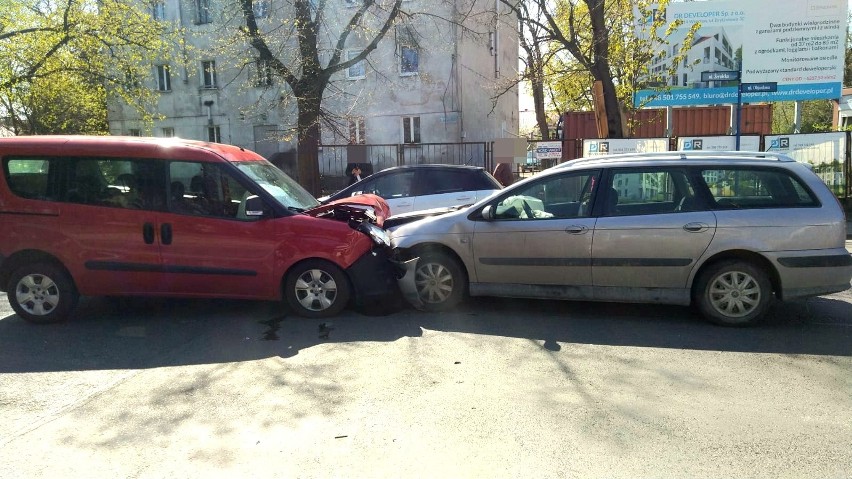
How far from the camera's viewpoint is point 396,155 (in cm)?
2175

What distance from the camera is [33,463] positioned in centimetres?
361

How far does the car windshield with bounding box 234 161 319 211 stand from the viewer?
679 centimetres

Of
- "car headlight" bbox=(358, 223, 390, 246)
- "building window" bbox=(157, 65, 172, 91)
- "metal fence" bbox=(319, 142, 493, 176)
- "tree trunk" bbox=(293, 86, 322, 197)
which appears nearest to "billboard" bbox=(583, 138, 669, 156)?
"metal fence" bbox=(319, 142, 493, 176)

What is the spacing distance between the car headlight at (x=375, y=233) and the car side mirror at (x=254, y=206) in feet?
3.45

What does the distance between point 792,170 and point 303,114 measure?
34.4 feet

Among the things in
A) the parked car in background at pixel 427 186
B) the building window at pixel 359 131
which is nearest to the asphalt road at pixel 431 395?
the parked car in background at pixel 427 186

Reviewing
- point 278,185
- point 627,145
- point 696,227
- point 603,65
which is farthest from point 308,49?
point 696,227

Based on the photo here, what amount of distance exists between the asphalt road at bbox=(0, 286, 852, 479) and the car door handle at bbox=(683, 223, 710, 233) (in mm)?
963

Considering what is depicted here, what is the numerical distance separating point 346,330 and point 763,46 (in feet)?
54.1

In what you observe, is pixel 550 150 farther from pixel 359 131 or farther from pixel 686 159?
pixel 359 131

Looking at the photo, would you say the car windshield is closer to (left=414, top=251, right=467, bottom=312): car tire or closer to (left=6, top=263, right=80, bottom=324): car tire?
(left=414, top=251, right=467, bottom=312): car tire

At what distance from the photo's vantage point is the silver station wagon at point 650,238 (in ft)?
19.5

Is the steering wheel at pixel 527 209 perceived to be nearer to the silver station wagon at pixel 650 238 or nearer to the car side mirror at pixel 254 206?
the silver station wagon at pixel 650 238

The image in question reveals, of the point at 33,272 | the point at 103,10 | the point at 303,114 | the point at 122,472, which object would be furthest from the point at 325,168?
the point at 122,472
